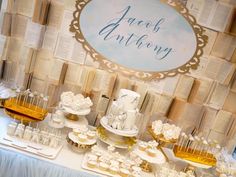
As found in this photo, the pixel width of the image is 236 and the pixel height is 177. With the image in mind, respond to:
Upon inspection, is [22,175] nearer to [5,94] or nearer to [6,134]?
[6,134]

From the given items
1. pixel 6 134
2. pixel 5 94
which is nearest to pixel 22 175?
pixel 6 134

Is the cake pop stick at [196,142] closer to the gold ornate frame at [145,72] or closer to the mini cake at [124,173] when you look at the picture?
the gold ornate frame at [145,72]

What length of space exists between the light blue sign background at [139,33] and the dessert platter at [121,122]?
31 cm

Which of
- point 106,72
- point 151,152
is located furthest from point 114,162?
point 106,72

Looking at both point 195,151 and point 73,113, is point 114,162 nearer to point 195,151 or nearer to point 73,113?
point 73,113

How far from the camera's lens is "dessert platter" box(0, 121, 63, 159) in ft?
5.01

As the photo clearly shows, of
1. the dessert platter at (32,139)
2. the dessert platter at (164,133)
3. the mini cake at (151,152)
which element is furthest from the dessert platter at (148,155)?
the dessert platter at (32,139)

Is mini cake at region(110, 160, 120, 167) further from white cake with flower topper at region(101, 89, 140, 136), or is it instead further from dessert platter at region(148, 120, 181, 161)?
dessert platter at region(148, 120, 181, 161)

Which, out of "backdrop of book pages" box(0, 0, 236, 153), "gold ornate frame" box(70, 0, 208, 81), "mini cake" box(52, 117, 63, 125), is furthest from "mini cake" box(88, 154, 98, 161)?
"gold ornate frame" box(70, 0, 208, 81)

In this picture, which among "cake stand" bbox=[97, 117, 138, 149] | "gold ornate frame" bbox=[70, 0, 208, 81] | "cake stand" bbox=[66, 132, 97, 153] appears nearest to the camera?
"cake stand" bbox=[66, 132, 97, 153]

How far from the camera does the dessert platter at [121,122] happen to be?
1.71 metres

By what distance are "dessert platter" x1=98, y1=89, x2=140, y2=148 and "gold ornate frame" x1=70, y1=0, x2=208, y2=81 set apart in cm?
26

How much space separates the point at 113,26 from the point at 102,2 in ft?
0.52

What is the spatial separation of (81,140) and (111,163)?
0.66 feet
